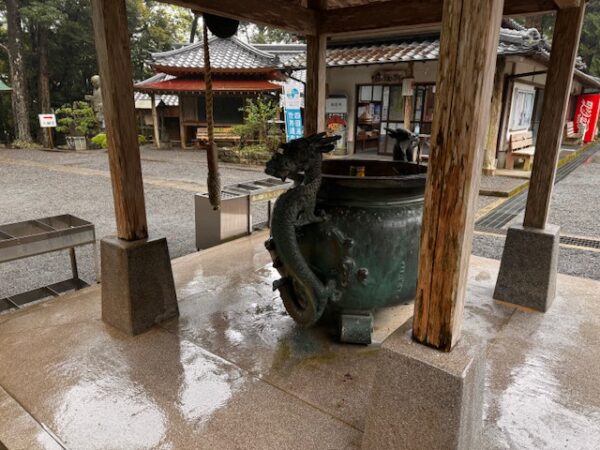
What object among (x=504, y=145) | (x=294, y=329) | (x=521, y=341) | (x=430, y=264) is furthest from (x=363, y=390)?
(x=504, y=145)

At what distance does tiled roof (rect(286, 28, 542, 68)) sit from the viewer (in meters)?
9.74

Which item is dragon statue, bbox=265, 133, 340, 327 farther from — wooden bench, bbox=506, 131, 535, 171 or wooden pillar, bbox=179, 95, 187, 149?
wooden pillar, bbox=179, 95, 187, 149


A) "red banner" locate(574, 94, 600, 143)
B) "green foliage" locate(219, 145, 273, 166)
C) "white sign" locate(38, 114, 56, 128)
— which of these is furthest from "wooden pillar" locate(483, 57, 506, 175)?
"white sign" locate(38, 114, 56, 128)

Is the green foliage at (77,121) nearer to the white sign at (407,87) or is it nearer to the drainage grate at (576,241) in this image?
the white sign at (407,87)

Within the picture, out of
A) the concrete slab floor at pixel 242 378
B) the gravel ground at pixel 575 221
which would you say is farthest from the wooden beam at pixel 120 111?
the gravel ground at pixel 575 221

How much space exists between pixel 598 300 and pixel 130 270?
4025 mm

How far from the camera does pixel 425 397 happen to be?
6.03ft

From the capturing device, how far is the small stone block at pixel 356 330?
3.11 meters

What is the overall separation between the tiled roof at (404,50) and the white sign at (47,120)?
13721mm

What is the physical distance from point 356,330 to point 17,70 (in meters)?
24.3

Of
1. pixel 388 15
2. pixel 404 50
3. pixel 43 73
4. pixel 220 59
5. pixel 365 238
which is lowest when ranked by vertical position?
pixel 365 238

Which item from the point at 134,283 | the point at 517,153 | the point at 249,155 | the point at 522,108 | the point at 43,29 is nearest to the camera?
the point at 134,283

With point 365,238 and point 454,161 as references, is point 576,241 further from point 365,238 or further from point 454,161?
point 454,161

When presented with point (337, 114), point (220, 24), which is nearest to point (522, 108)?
point (337, 114)
